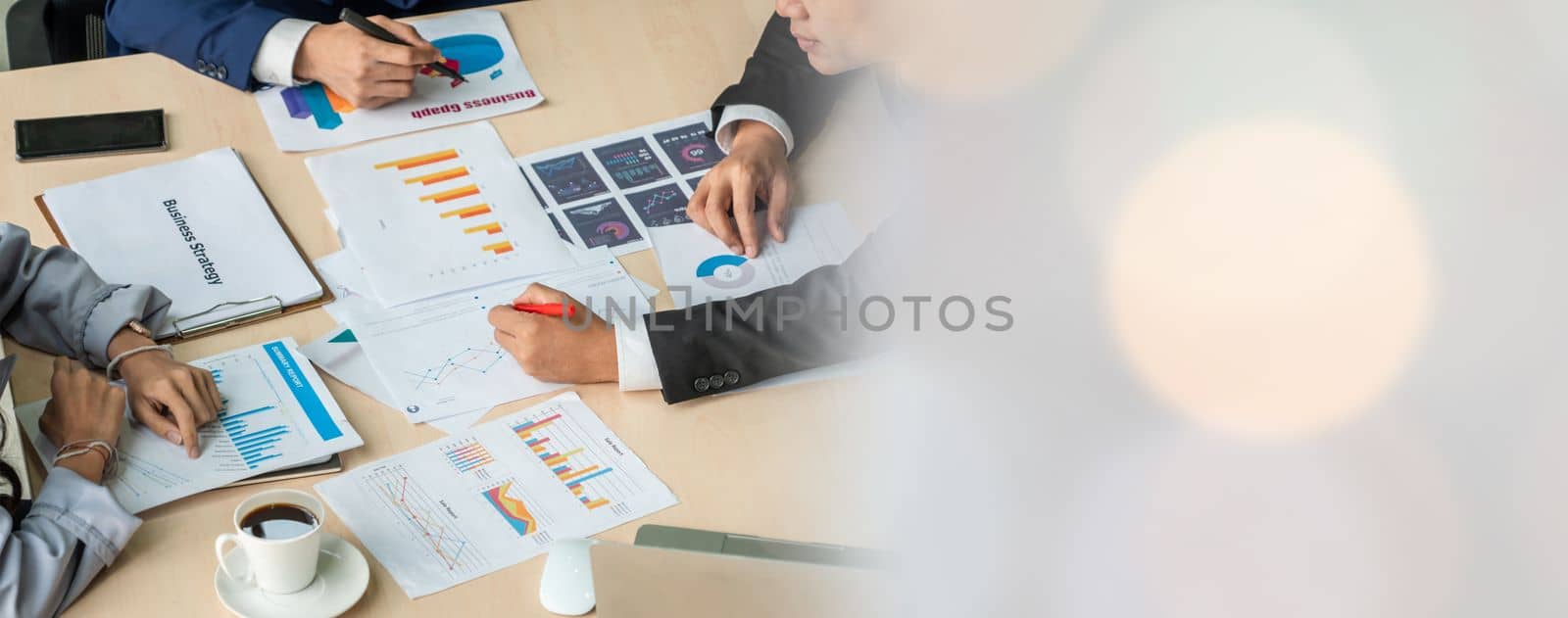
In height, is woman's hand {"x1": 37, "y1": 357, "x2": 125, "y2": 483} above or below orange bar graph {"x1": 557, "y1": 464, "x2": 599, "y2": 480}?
below

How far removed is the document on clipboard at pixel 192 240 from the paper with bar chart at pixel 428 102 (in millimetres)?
97

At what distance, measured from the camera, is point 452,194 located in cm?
121

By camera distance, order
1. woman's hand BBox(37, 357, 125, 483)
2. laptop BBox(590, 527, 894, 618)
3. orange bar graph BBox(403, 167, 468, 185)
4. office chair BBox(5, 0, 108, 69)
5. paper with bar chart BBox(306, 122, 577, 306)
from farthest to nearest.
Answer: office chair BBox(5, 0, 108, 69) → orange bar graph BBox(403, 167, 468, 185) → paper with bar chart BBox(306, 122, 577, 306) → woman's hand BBox(37, 357, 125, 483) → laptop BBox(590, 527, 894, 618)

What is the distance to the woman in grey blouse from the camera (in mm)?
757

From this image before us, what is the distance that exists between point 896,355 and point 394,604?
2.03ft

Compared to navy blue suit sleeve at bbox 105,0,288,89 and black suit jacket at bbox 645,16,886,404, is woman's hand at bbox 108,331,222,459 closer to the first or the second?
black suit jacket at bbox 645,16,886,404

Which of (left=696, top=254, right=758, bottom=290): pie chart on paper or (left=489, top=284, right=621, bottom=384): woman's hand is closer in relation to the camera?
(left=489, top=284, right=621, bottom=384): woman's hand

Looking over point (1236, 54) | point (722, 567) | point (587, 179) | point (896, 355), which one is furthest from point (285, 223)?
point (1236, 54)

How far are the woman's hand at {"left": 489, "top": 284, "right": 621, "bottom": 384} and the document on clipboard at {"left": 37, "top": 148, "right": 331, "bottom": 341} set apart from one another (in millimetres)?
205

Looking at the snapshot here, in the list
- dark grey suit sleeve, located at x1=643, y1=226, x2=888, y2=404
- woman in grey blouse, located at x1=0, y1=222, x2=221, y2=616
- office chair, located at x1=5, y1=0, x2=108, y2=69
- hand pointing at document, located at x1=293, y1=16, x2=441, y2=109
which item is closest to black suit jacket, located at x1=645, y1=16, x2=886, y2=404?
dark grey suit sleeve, located at x1=643, y1=226, x2=888, y2=404

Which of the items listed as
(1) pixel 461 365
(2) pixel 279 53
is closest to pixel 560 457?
(1) pixel 461 365

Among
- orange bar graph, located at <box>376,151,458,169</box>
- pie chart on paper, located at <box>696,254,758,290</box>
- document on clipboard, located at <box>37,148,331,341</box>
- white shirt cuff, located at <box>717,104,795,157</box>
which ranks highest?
white shirt cuff, located at <box>717,104,795,157</box>

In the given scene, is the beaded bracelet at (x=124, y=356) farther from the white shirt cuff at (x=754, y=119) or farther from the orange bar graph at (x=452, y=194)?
the white shirt cuff at (x=754, y=119)
